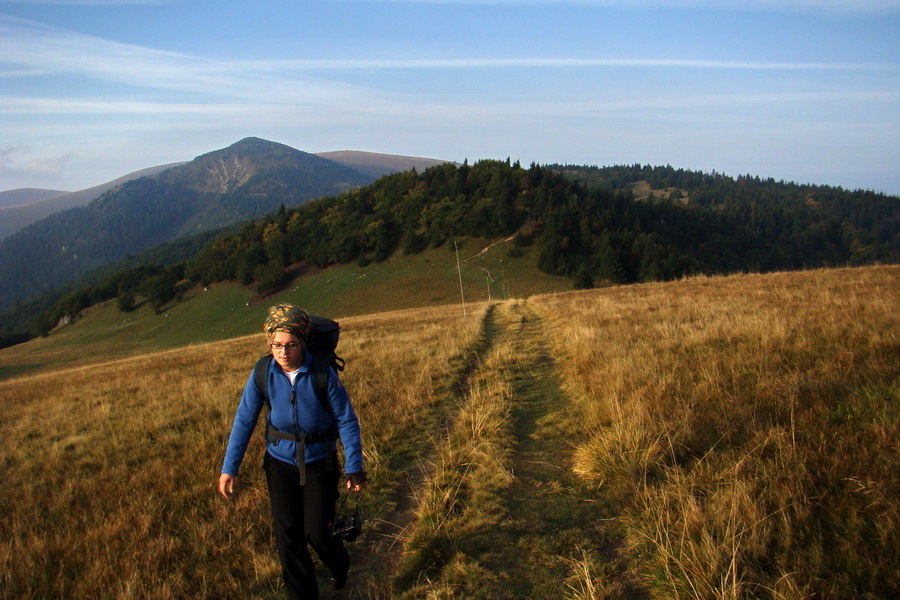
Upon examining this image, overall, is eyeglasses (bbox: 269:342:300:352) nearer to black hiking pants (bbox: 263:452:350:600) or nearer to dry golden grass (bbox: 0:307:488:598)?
black hiking pants (bbox: 263:452:350:600)

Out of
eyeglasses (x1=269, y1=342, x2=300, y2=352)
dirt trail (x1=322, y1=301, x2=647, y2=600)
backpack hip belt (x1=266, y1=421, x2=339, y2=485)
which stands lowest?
dirt trail (x1=322, y1=301, x2=647, y2=600)

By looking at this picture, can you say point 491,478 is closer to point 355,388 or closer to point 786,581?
point 786,581

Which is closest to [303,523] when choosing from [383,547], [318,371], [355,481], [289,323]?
[355,481]

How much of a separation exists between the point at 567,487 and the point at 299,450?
8.25ft

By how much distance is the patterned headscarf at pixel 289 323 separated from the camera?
3240mm

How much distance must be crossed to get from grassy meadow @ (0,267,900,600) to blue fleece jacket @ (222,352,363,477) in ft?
3.29

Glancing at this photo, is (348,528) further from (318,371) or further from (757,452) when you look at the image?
(757,452)

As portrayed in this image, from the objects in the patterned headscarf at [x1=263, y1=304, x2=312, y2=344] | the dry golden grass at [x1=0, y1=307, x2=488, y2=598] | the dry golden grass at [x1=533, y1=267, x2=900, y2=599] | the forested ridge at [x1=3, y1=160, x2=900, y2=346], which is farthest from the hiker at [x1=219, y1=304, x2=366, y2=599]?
the forested ridge at [x1=3, y1=160, x2=900, y2=346]

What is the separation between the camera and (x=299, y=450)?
126 inches

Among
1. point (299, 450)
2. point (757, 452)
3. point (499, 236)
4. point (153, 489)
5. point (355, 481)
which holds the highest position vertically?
point (499, 236)

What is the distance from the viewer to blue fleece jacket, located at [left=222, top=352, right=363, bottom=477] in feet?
10.7

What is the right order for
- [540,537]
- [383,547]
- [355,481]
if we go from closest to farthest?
1. [355,481]
2. [540,537]
3. [383,547]

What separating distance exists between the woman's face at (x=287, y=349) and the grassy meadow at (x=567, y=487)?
5.47 feet

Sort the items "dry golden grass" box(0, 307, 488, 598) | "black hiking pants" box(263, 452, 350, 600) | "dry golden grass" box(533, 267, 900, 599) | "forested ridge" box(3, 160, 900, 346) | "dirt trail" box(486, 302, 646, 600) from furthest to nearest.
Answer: "forested ridge" box(3, 160, 900, 346) < "dry golden grass" box(0, 307, 488, 598) < "black hiking pants" box(263, 452, 350, 600) < "dirt trail" box(486, 302, 646, 600) < "dry golden grass" box(533, 267, 900, 599)
